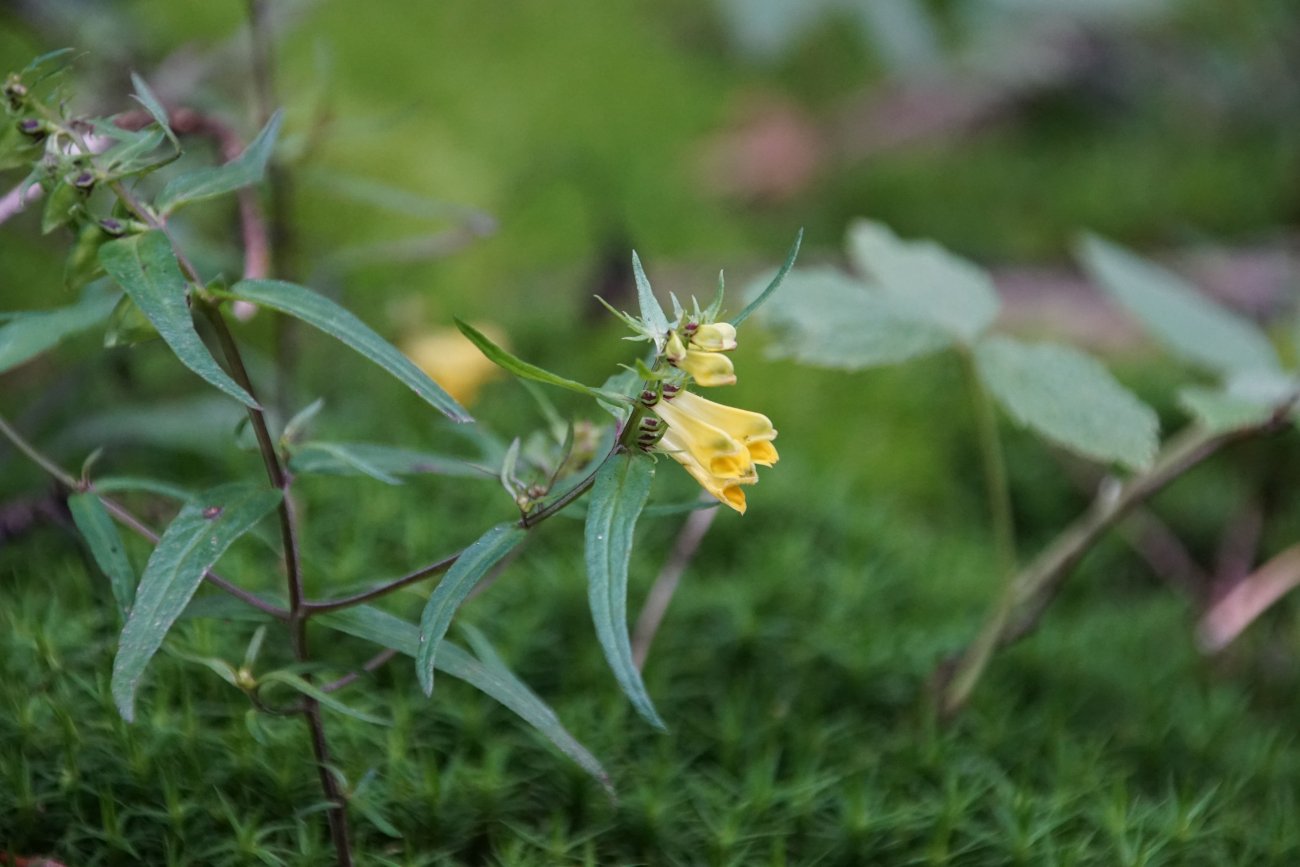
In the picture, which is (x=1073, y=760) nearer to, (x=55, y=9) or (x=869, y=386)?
(x=869, y=386)

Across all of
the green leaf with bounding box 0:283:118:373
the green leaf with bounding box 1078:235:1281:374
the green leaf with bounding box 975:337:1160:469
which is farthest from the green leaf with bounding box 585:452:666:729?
the green leaf with bounding box 1078:235:1281:374

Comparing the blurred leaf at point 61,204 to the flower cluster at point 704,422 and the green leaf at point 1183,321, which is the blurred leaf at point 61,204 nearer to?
the flower cluster at point 704,422


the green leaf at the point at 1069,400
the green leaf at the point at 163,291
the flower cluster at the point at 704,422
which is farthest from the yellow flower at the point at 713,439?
the green leaf at the point at 1069,400

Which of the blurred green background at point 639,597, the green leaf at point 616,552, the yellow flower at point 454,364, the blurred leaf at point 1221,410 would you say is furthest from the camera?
the yellow flower at point 454,364

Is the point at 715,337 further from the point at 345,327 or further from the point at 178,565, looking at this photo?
the point at 178,565

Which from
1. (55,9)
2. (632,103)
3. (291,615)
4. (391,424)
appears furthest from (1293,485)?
(632,103)

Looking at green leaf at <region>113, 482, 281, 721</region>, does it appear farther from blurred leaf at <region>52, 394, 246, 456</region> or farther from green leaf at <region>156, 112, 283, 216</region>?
blurred leaf at <region>52, 394, 246, 456</region>
